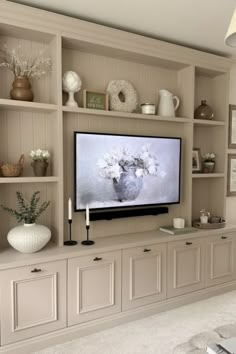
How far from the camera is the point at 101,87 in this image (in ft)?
9.91

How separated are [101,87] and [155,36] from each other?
0.73 metres

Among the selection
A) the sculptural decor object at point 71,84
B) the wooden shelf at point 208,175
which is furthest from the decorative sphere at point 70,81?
the wooden shelf at point 208,175

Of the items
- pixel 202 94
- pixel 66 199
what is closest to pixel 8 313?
pixel 66 199

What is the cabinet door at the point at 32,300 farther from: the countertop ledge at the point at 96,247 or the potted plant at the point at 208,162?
the potted plant at the point at 208,162

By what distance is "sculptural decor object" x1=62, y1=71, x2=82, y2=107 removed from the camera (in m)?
2.69

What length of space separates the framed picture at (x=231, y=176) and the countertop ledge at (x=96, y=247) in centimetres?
65

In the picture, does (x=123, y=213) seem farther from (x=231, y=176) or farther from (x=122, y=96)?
(x=231, y=176)

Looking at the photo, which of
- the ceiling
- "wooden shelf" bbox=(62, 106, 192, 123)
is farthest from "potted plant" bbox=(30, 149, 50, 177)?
the ceiling

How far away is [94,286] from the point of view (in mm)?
2582

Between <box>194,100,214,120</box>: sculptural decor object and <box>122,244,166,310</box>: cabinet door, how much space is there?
152cm

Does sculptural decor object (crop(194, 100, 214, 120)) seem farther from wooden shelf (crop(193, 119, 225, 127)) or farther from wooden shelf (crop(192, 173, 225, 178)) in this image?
wooden shelf (crop(192, 173, 225, 178))

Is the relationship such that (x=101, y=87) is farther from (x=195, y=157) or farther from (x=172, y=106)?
(x=195, y=157)

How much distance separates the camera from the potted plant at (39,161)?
2.56 m

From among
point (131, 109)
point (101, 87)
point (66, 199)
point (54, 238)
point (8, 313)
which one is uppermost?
point (101, 87)
